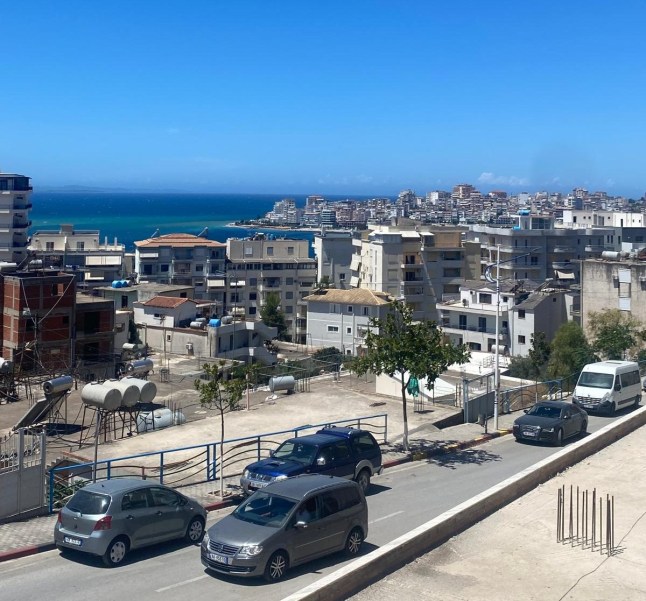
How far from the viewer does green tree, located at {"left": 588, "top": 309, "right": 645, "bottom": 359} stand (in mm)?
45250

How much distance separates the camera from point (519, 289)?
71.9 m

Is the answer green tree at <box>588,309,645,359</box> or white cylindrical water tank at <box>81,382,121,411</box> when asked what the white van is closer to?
white cylindrical water tank at <box>81,382,121,411</box>

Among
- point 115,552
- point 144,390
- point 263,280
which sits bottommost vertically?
point 263,280

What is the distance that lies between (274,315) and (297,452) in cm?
7384

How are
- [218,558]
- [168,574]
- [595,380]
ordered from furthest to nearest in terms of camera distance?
1. [595,380]
2. [168,574]
3. [218,558]

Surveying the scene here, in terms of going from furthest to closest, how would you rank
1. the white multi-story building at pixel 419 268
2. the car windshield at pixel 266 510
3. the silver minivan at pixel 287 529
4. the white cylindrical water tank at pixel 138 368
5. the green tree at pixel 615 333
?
the white multi-story building at pixel 419 268
the green tree at pixel 615 333
the white cylindrical water tank at pixel 138 368
the car windshield at pixel 266 510
the silver minivan at pixel 287 529

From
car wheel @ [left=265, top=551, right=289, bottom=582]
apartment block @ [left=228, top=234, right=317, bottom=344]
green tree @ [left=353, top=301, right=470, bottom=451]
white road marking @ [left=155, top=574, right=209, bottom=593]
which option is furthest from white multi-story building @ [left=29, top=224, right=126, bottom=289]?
car wheel @ [left=265, top=551, right=289, bottom=582]

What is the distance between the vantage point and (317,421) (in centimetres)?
2700

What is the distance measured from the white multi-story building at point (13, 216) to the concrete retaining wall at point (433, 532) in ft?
306

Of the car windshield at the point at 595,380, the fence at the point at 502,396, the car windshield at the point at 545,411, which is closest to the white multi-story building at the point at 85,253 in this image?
the fence at the point at 502,396

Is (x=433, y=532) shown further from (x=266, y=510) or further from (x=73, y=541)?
(x=73, y=541)

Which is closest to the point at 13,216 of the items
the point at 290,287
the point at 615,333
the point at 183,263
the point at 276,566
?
the point at 183,263

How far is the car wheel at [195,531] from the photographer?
14.5 m

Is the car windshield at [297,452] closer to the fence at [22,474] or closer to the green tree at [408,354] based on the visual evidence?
the fence at [22,474]
